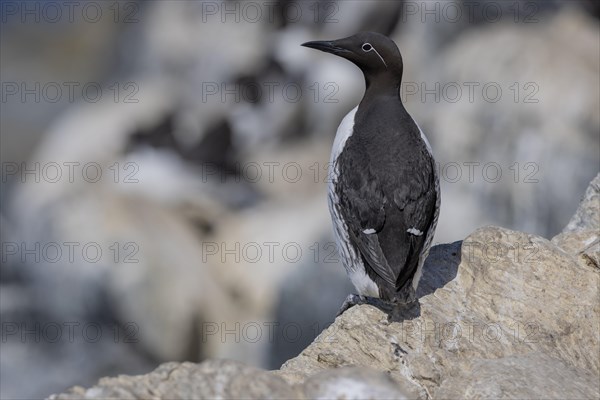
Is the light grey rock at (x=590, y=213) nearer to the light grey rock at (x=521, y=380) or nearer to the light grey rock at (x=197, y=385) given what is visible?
the light grey rock at (x=521, y=380)

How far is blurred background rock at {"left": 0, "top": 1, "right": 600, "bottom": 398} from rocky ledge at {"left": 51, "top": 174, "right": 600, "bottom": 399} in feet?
24.7

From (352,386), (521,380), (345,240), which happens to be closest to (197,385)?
(352,386)

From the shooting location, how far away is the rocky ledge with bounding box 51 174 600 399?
4.93 meters

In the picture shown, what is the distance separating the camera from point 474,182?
15656mm

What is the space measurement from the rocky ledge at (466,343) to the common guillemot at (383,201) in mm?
244

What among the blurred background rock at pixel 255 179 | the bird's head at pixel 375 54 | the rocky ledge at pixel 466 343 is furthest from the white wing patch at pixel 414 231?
the blurred background rock at pixel 255 179

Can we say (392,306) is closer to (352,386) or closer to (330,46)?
(352,386)

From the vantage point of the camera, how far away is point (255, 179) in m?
20.2

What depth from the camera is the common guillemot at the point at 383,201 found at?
682cm

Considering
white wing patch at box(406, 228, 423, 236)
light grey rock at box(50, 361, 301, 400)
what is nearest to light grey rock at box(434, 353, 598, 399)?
white wing patch at box(406, 228, 423, 236)

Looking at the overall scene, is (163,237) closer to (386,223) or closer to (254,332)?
(254,332)

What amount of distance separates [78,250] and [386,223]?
9.87 metres

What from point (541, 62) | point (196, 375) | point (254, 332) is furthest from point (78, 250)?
point (196, 375)

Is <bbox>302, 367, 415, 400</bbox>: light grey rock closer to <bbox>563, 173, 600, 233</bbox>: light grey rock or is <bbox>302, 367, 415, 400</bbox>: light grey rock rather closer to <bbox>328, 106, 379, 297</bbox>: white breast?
<bbox>328, 106, 379, 297</bbox>: white breast
